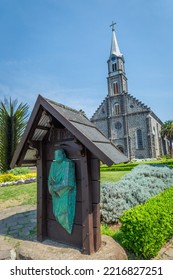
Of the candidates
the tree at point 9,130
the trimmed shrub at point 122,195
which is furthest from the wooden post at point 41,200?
the tree at point 9,130

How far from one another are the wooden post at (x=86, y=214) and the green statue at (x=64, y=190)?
0.82 feet

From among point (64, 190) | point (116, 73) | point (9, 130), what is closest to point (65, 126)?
point (64, 190)

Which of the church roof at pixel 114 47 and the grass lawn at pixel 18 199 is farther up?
the church roof at pixel 114 47

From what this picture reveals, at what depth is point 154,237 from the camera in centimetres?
367

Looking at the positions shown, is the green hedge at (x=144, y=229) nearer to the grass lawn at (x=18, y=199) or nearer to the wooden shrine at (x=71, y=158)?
the wooden shrine at (x=71, y=158)

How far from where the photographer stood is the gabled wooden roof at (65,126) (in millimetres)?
2953

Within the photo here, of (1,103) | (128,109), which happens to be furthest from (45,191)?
(128,109)

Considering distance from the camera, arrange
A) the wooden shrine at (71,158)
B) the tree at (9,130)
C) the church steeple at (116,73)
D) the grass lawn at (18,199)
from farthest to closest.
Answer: the church steeple at (116,73)
the tree at (9,130)
the grass lawn at (18,199)
the wooden shrine at (71,158)

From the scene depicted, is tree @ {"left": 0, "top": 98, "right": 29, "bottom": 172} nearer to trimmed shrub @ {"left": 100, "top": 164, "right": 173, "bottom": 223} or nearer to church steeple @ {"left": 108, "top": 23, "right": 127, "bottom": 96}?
trimmed shrub @ {"left": 100, "top": 164, "right": 173, "bottom": 223}

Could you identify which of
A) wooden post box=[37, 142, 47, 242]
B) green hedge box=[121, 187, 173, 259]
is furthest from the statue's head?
green hedge box=[121, 187, 173, 259]

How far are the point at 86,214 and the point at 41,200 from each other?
116 centimetres

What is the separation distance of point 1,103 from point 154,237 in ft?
51.0

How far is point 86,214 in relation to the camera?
10.1ft
